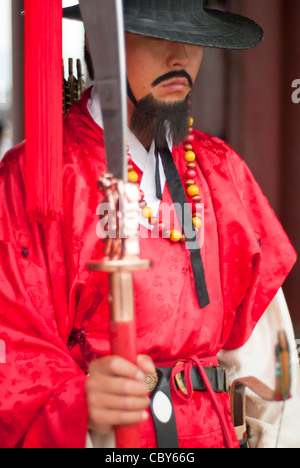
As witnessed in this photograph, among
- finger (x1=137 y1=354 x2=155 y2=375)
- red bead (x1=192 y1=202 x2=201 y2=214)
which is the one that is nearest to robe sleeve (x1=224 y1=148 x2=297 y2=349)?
red bead (x1=192 y1=202 x2=201 y2=214)

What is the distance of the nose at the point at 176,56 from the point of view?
1050 millimetres

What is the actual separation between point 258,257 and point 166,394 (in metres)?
0.34

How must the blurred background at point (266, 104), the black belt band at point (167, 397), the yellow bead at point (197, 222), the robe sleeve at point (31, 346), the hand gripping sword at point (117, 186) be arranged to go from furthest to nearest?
the blurred background at point (266, 104) → the yellow bead at point (197, 222) → the black belt band at point (167, 397) → the robe sleeve at point (31, 346) → the hand gripping sword at point (117, 186)

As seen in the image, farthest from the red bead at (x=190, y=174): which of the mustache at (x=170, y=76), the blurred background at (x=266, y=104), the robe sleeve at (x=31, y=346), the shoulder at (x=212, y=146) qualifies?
the blurred background at (x=266, y=104)

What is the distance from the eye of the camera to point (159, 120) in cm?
111

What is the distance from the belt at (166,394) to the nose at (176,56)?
1.79ft

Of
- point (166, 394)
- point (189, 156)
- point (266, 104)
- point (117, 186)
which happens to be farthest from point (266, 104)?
point (117, 186)

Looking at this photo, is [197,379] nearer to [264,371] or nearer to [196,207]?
[264,371]

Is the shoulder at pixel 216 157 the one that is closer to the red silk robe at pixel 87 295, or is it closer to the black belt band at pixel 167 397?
the red silk robe at pixel 87 295

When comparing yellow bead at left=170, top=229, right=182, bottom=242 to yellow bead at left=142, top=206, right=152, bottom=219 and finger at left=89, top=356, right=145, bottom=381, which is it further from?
finger at left=89, top=356, right=145, bottom=381

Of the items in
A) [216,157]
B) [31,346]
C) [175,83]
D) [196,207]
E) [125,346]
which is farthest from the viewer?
[216,157]

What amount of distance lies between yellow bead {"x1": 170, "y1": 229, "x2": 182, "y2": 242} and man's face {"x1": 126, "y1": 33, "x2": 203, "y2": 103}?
0.24 metres

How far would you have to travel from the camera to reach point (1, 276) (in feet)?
3.22
